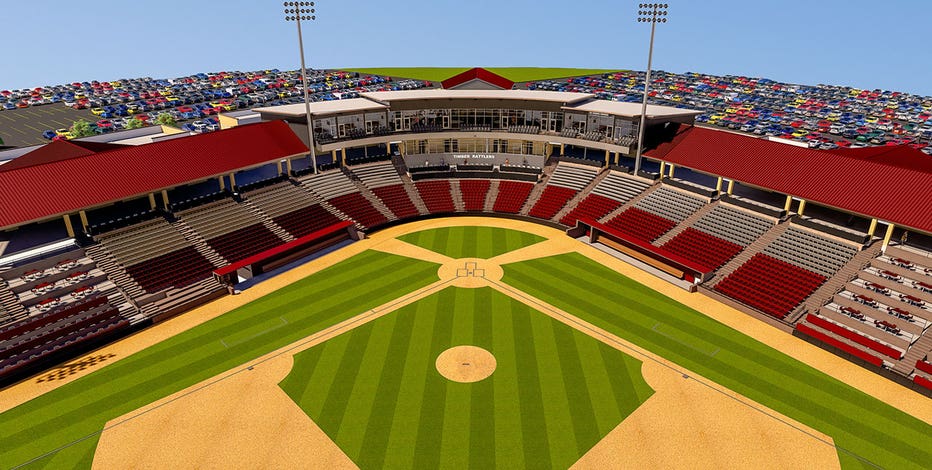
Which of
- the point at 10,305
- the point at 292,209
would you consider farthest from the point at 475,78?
the point at 10,305

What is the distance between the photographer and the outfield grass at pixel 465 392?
24.4m

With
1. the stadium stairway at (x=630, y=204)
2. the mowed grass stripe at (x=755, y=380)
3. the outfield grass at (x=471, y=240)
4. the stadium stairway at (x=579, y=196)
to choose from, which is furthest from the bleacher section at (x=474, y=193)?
the mowed grass stripe at (x=755, y=380)

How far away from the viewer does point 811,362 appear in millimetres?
31562

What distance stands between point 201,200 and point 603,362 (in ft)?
140

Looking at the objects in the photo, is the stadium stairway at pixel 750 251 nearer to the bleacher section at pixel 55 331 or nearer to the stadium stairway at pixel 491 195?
the stadium stairway at pixel 491 195

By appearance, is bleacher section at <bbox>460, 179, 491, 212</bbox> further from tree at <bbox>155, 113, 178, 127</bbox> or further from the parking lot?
the parking lot

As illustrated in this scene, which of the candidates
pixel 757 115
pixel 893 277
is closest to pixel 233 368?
pixel 893 277

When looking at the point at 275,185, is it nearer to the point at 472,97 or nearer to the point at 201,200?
the point at 201,200

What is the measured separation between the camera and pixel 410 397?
2784 cm

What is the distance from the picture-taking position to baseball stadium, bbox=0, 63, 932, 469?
25391 millimetres

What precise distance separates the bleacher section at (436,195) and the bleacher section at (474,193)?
192cm

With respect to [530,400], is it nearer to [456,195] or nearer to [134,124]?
[456,195]

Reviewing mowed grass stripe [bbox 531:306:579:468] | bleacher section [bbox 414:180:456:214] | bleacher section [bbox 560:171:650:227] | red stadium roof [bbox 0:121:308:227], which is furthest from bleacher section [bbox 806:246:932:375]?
red stadium roof [bbox 0:121:308:227]

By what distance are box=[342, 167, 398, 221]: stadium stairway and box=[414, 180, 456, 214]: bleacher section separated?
203 inches
